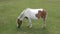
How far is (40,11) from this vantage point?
10.0 meters

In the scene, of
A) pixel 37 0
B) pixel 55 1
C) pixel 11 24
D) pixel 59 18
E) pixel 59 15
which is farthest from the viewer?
pixel 37 0

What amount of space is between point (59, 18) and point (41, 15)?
2693 millimetres

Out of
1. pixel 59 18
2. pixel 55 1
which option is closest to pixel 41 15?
pixel 59 18

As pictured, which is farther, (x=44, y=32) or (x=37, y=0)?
(x=37, y=0)

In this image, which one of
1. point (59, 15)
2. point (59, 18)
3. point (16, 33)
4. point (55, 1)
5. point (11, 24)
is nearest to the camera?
point (16, 33)

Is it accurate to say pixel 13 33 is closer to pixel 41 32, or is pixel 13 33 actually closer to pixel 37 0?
pixel 41 32

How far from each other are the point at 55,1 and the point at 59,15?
6424 millimetres

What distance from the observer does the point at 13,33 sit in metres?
9.77

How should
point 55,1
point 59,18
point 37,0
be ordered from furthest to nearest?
point 37,0 → point 55,1 → point 59,18

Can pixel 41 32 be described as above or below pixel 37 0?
below

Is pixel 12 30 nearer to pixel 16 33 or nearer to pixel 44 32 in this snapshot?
pixel 16 33

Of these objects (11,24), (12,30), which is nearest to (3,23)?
(11,24)

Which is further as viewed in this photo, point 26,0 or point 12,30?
point 26,0

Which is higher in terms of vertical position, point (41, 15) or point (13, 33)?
point (41, 15)
